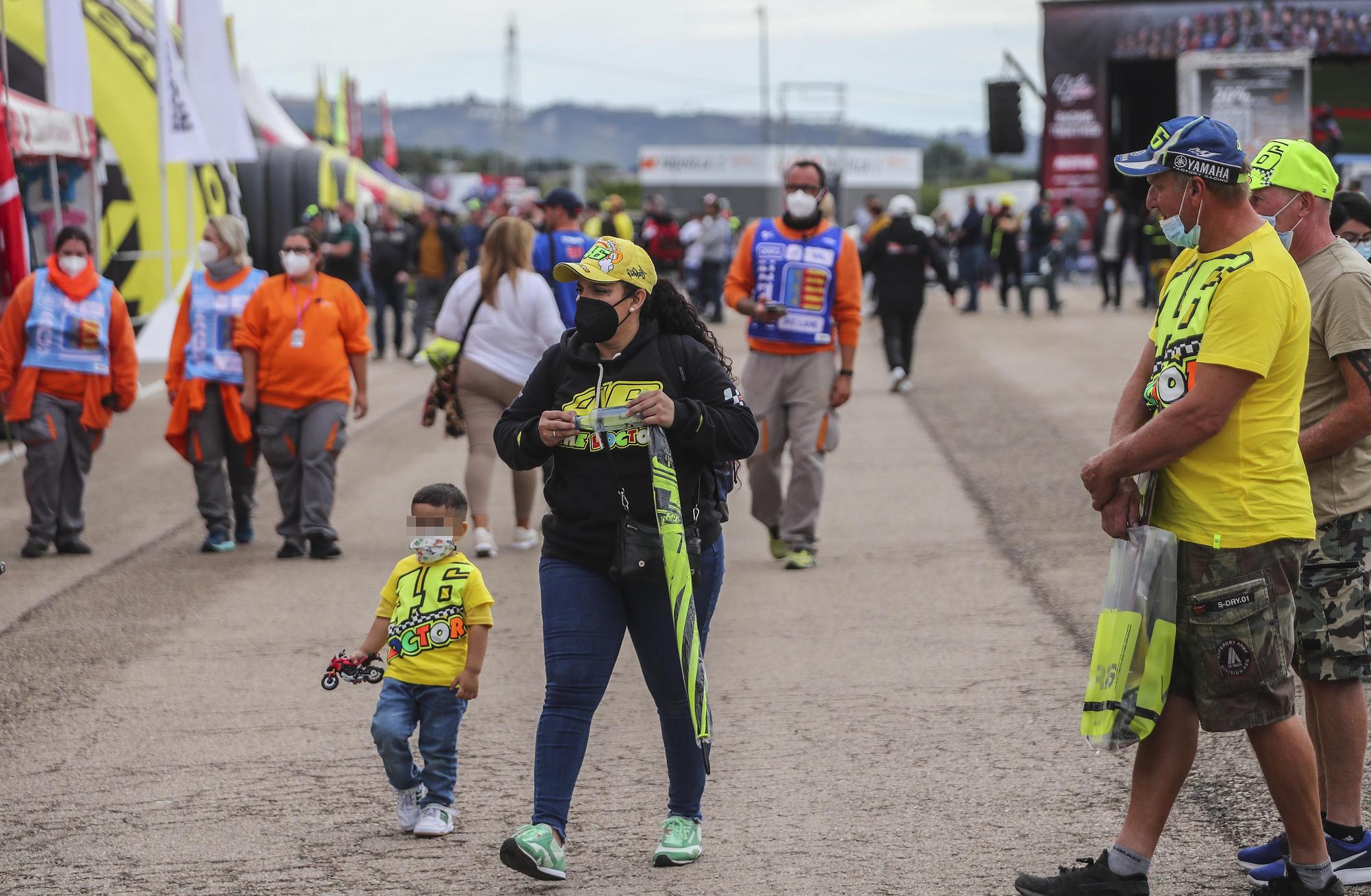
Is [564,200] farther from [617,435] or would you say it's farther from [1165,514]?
[1165,514]

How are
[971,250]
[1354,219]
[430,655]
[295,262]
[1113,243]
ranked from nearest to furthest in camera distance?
1. [430,655]
2. [1354,219]
3. [295,262]
4. [1113,243]
5. [971,250]

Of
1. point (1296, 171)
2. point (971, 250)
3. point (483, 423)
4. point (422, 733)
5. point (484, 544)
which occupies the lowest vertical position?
point (484, 544)

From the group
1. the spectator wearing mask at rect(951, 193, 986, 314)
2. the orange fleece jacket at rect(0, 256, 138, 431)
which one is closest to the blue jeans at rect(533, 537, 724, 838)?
the orange fleece jacket at rect(0, 256, 138, 431)

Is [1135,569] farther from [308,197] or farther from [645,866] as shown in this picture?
[308,197]

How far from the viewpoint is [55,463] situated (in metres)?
9.35

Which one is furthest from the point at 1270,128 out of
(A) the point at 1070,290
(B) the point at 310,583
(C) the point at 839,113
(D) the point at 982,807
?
(C) the point at 839,113

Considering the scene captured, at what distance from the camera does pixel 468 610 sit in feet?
15.7

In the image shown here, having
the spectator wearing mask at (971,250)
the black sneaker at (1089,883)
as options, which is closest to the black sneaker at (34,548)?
the black sneaker at (1089,883)

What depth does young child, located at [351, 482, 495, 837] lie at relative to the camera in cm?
476

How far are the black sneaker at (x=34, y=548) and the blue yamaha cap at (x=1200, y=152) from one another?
291 inches

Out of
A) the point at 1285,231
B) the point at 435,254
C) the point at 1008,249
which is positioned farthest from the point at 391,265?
the point at 1285,231

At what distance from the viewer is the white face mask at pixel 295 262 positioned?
8.91 metres

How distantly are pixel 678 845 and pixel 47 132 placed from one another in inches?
468

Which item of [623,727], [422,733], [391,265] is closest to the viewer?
[422,733]
